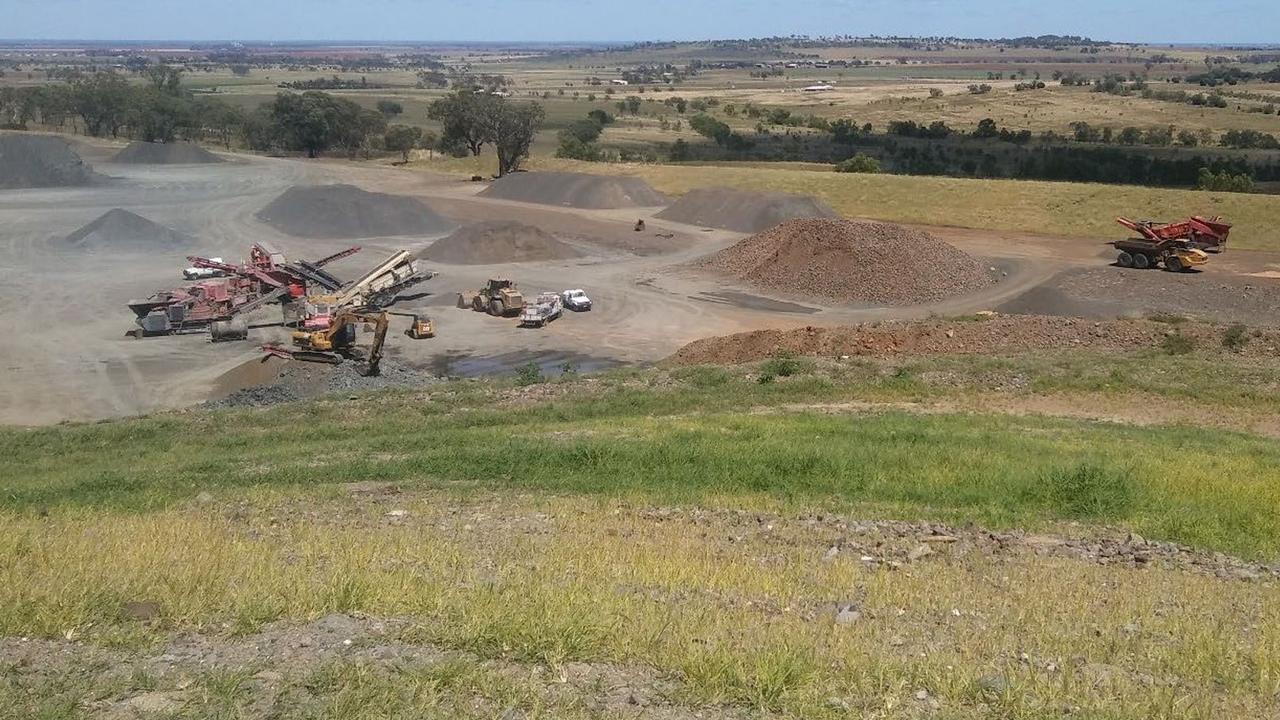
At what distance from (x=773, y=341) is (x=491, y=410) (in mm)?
9269

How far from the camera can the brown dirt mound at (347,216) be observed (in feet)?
181

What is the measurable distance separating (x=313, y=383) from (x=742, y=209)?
110 ft

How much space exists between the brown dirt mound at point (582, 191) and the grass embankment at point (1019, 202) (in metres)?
3.67

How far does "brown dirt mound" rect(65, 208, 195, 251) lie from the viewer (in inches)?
1975

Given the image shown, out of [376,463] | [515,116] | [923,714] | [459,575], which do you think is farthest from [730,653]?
[515,116]

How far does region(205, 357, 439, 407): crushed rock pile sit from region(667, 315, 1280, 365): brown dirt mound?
7.33 m

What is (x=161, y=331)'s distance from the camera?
1350 inches

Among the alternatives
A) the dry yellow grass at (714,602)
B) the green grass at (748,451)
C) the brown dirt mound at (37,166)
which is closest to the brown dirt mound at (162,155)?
the brown dirt mound at (37,166)

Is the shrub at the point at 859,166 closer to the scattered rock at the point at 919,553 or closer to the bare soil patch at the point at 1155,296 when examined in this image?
the bare soil patch at the point at 1155,296

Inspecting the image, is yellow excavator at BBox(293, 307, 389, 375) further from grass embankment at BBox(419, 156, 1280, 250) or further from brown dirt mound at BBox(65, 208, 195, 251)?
grass embankment at BBox(419, 156, 1280, 250)

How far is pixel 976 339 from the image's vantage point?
26.8m

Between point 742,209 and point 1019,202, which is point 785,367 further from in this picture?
point 1019,202

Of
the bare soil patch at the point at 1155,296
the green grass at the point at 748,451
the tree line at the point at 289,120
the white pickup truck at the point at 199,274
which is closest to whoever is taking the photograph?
the green grass at the point at 748,451

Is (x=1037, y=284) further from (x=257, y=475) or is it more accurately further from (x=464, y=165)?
(x=464, y=165)
